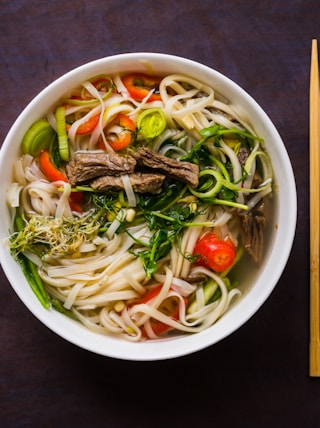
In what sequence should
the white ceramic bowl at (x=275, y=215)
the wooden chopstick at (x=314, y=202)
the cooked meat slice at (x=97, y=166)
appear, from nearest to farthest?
1. the white ceramic bowl at (x=275, y=215)
2. the cooked meat slice at (x=97, y=166)
3. the wooden chopstick at (x=314, y=202)

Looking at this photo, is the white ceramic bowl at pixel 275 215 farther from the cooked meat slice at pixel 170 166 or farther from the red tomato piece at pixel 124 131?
the cooked meat slice at pixel 170 166

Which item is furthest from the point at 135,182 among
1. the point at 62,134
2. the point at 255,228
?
the point at 255,228

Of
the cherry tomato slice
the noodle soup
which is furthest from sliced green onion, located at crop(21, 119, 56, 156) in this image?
the cherry tomato slice

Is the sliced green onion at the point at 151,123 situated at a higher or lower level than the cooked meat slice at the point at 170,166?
higher

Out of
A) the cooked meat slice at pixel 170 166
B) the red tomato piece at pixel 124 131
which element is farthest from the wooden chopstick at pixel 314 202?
the red tomato piece at pixel 124 131

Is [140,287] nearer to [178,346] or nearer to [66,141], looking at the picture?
[178,346]

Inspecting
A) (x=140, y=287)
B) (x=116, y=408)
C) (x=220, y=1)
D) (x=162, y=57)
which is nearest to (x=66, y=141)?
(x=162, y=57)

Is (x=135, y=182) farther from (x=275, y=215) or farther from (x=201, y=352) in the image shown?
(x=201, y=352)
